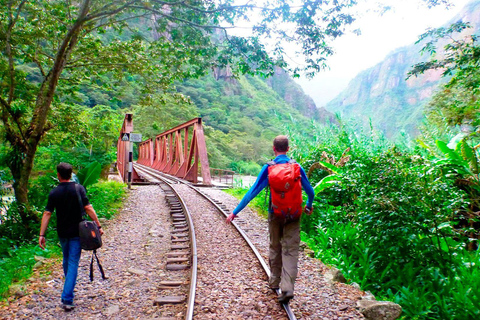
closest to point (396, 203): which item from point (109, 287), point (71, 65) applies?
point (109, 287)

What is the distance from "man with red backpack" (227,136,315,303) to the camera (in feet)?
8.43

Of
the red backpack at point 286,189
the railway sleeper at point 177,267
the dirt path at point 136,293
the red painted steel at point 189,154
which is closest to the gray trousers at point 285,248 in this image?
the red backpack at point 286,189

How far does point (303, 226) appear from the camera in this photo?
6094mm

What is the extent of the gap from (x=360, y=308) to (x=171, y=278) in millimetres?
2120

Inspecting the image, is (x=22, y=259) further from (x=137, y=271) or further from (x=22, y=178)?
(x=22, y=178)

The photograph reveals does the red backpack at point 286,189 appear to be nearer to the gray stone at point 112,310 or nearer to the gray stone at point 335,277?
the gray stone at point 335,277

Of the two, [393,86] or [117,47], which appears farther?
[393,86]

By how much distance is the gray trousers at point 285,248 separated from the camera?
2.69 m

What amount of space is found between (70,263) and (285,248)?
81.4 inches

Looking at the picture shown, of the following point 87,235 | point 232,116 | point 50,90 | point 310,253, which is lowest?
point 310,253

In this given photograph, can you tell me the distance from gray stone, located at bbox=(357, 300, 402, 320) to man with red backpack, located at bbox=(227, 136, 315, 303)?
71 centimetres

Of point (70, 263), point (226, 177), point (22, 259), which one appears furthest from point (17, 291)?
point (226, 177)

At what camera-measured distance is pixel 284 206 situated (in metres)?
2.61

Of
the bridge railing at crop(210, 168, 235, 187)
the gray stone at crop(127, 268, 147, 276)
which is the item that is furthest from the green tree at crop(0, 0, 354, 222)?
the bridge railing at crop(210, 168, 235, 187)
